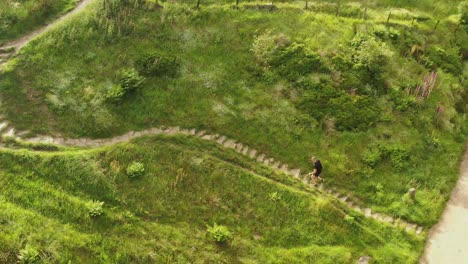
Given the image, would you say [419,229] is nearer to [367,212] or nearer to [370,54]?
[367,212]

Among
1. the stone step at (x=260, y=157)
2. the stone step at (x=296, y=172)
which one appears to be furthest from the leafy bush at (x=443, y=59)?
the stone step at (x=260, y=157)

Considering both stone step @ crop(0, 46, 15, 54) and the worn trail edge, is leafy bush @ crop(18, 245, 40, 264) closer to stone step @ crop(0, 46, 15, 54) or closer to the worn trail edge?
the worn trail edge

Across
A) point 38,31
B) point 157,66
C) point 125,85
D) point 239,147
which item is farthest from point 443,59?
point 38,31

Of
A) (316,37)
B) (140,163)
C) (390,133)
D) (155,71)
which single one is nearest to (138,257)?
(140,163)

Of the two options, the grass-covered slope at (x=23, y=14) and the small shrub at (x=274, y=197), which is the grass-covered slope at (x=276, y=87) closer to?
the grass-covered slope at (x=23, y=14)

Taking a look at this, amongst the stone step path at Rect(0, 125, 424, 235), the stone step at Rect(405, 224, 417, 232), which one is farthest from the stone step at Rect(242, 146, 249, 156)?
the stone step at Rect(405, 224, 417, 232)
